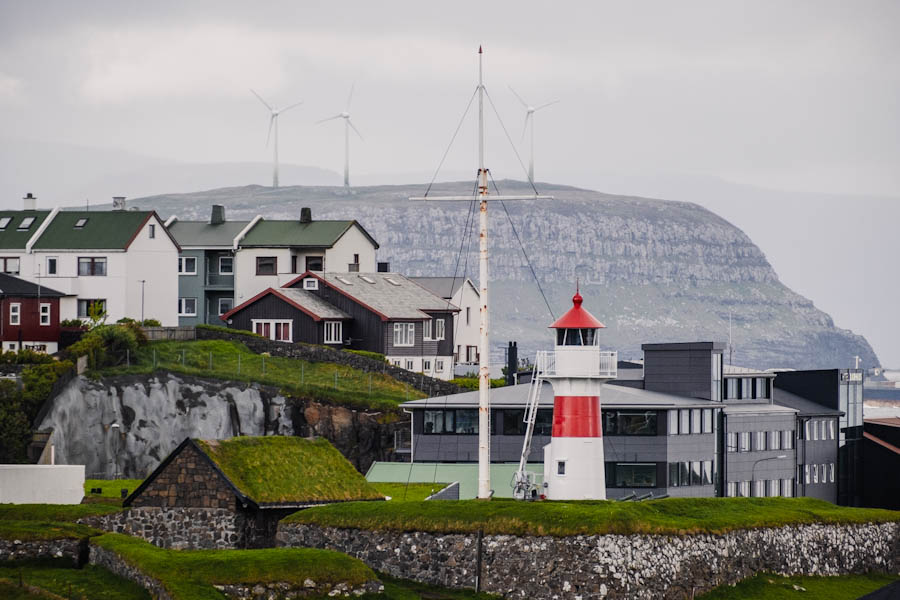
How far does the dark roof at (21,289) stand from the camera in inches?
3246

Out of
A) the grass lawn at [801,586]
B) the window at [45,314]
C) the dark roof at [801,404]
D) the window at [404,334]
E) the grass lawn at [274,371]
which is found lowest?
the grass lawn at [801,586]

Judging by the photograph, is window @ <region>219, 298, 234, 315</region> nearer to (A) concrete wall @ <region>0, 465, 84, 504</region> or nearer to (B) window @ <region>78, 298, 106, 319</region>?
(B) window @ <region>78, 298, 106, 319</region>

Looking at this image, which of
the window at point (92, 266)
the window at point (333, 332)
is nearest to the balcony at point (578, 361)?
the window at point (333, 332)

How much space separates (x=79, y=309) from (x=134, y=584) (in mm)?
54755

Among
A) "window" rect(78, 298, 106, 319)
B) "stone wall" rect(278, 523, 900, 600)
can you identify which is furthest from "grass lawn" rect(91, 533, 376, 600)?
"window" rect(78, 298, 106, 319)

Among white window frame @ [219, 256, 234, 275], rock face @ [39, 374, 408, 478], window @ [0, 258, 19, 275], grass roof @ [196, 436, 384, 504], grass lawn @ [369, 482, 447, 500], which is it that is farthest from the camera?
white window frame @ [219, 256, 234, 275]

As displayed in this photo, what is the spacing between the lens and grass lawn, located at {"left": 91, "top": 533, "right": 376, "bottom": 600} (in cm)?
3712

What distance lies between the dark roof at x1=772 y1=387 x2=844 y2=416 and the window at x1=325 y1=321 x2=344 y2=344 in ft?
78.8

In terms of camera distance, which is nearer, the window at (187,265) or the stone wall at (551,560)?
the stone wall at (551,560)

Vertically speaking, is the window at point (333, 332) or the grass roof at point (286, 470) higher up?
the window at point (333, 332)

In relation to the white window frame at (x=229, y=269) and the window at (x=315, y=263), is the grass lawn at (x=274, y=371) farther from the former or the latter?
the white window frame at (x=229, y=269)

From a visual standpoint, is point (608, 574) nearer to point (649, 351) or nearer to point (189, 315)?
point (649, 351)

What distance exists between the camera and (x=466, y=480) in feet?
197

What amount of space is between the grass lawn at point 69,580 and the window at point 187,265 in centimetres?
6634
